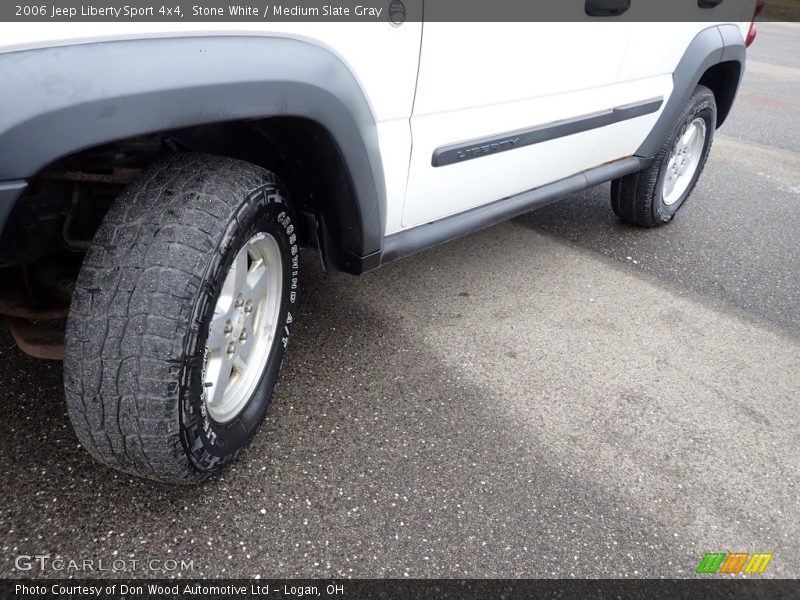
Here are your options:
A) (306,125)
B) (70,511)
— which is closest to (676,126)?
(306,125)

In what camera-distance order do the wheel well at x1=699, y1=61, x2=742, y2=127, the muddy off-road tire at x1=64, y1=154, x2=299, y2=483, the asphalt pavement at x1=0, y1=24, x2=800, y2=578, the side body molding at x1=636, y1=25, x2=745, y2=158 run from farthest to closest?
the wheel well at x1=699, y1=61, x2=742, y2=127, the side body molding at x1=636, y1=25, x2=745, y2=158, the asphalt pavement at x1=0, y1=24, x2=800, y2=578, the muddy off-road tire at x1=64, y1=154, x2=299, y2=483

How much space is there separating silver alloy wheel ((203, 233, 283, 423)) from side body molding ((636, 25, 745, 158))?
2144 mm

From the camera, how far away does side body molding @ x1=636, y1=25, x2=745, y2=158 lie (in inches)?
127

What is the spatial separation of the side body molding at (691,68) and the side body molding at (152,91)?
211 cm

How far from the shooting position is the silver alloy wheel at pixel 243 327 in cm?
183

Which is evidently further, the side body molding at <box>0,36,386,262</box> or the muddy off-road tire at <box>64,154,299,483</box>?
the muddy off-road tire at <box>64,154,299,483</box>

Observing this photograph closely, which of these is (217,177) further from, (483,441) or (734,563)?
(734,563)

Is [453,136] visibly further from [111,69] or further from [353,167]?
[111,69]

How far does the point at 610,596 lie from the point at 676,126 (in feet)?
8.33

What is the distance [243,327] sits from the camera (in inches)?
77.4

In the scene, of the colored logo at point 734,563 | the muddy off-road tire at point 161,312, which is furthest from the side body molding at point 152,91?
the colored logo at point 734,563

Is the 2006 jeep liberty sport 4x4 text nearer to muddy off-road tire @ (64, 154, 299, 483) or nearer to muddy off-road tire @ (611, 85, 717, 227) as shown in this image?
muddy off-road tire @ (64, 154, 299, 483)

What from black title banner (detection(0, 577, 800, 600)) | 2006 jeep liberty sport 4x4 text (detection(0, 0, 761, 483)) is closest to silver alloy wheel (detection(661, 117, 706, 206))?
2006 jeep liberty sport 4x4 text (detection(0, 0, 761, 483))
